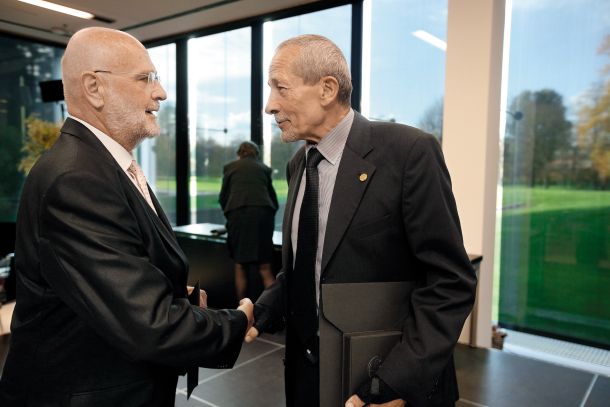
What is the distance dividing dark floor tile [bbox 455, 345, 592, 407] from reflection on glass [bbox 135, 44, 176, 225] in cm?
471

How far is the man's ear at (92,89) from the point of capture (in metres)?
1.22

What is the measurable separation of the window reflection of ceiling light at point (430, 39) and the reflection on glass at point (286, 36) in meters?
0.75

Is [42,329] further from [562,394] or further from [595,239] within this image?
[595,239]

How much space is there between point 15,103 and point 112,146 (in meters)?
6.79

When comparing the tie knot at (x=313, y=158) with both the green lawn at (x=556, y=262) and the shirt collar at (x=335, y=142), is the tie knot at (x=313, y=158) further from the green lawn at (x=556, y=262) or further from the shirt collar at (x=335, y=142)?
the green lawn at (x=556, y=262)

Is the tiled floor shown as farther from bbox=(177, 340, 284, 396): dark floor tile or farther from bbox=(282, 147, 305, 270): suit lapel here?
bbox=(282, 147, 305, 270): suit lapel

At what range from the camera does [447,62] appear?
357 cm

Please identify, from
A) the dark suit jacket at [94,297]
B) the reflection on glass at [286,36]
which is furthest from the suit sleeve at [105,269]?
the reflection on glass at [286,36]

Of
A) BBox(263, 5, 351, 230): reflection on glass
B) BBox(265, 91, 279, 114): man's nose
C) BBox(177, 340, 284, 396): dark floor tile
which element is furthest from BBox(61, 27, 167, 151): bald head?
BBox(263, 5, 351, 230): reflection on glass

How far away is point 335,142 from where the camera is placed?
1333 millimetres

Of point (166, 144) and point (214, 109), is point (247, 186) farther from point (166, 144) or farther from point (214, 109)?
point (166, 144)

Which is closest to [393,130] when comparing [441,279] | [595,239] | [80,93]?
[441,279]

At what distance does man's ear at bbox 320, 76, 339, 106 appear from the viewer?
1.31 metres

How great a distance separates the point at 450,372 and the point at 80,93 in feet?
4.11
